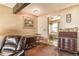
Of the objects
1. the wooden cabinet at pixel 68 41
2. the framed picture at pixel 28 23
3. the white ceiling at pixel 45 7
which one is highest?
the white ceiling at pixel 45 7

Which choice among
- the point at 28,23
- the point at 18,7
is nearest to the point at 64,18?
the point at 28,23

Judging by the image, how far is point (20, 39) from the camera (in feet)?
6.11

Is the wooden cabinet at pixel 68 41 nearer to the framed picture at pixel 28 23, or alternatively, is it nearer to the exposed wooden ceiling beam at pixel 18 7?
the framed picture at pixel 28 23

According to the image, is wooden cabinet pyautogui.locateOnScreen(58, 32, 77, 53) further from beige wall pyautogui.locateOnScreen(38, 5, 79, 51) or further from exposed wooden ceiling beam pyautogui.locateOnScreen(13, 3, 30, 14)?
exposed wooden ceiling beam pyautogui.locateOnScreen(13, 3, 30, 14)

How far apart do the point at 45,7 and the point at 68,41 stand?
644mm

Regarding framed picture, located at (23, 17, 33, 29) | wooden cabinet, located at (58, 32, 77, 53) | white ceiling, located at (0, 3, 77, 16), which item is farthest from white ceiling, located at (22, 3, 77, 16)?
wooden cabinet, located at (58, 32, 77, 53)

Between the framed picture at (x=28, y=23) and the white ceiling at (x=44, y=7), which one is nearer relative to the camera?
the white ceiling at (x=44, y=7)

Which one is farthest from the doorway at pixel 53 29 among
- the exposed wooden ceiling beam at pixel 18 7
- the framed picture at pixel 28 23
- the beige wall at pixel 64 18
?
the exposed wooden ceiling beam at pixel 18 7

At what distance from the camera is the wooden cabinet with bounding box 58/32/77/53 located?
5.49ft

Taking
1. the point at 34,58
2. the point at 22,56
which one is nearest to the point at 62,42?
the point at 34,58

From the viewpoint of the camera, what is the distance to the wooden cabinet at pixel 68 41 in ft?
5.49

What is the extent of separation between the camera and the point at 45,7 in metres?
1.72

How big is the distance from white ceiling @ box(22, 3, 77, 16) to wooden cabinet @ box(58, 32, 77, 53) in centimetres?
40

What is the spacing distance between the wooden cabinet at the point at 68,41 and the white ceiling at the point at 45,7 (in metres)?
0.40
